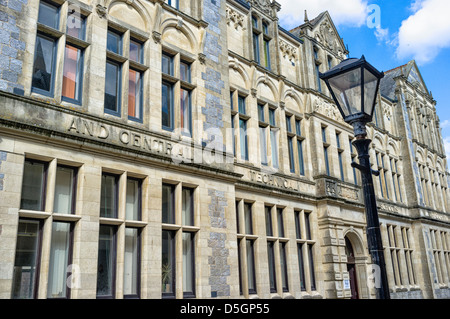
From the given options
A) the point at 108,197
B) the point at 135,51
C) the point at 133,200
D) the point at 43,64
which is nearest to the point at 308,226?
the point at 133,200

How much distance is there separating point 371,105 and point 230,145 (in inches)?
278

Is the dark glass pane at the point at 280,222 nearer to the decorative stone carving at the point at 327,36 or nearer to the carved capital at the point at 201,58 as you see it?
the carved capital at the point at 201,58

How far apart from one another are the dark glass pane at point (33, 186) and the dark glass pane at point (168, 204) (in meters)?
3.32

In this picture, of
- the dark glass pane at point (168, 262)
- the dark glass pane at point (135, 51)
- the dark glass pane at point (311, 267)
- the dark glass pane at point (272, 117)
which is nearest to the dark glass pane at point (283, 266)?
the dark glass pane at point (311, 267)

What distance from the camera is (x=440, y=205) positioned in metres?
29.1

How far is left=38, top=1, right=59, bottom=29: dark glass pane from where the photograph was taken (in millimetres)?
9578

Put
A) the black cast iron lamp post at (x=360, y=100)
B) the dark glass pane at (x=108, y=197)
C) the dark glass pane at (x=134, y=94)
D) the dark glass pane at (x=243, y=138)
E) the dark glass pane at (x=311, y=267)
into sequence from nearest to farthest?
the black cast iron lamp post at (x=360, y=100)
the dark glass pane at (x=108, y=197)
the dark glass pane at (x=134, y=94)
the dark glass pane at (x=243, y=138)
the dark glass pane at (x=311, y=267)

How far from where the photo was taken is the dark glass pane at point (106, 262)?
9227 millimetres

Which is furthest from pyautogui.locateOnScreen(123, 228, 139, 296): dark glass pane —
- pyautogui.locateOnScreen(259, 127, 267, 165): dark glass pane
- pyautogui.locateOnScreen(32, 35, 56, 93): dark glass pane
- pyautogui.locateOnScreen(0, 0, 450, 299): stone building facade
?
pyautogui.locateOnScreen(259, 127, 267, 165): dark glass pane

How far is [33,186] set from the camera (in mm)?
8617

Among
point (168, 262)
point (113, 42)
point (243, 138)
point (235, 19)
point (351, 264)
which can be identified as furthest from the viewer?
point (351, 264)

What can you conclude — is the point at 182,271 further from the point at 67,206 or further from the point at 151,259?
the point at 67,206

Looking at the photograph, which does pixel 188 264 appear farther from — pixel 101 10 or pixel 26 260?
pixel 101 10

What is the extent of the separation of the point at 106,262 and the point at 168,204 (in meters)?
2.45
